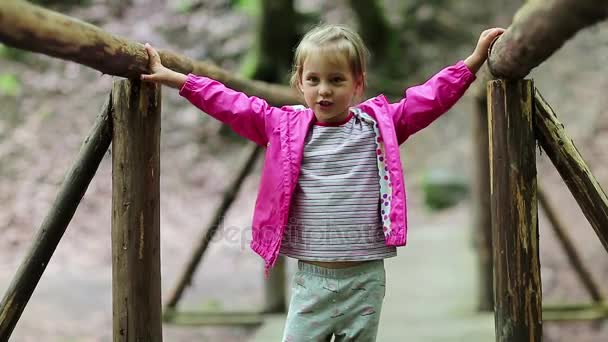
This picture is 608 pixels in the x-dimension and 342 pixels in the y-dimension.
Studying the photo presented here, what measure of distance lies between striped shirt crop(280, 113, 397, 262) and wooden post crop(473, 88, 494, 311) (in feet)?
9.28

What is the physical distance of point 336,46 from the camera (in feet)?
7.11

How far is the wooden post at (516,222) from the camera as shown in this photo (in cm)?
220

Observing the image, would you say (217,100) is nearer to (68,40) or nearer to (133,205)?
(133,205)

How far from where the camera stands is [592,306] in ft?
16.9

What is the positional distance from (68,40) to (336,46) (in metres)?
0.81

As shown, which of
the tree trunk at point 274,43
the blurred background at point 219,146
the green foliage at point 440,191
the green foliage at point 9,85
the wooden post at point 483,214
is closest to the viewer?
the wooden post at point 483,214

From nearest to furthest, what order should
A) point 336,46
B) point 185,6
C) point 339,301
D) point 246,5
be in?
point 336,46 < point 339,301 < point 246,5 < point 185,6

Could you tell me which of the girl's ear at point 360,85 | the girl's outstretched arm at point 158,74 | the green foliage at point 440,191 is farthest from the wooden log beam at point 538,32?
the green foliage at point 440,191

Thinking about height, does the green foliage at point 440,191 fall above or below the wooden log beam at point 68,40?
above

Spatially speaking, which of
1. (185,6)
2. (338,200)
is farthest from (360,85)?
(185,6)

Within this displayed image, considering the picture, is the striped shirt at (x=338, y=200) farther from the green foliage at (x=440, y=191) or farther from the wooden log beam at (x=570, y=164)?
the green foliage at (x=440, y=191)

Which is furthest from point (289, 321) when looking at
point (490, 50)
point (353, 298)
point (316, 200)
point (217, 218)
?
point (217, 218)

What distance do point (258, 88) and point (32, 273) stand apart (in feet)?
5.41

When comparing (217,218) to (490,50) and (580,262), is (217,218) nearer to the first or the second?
(580,262)
